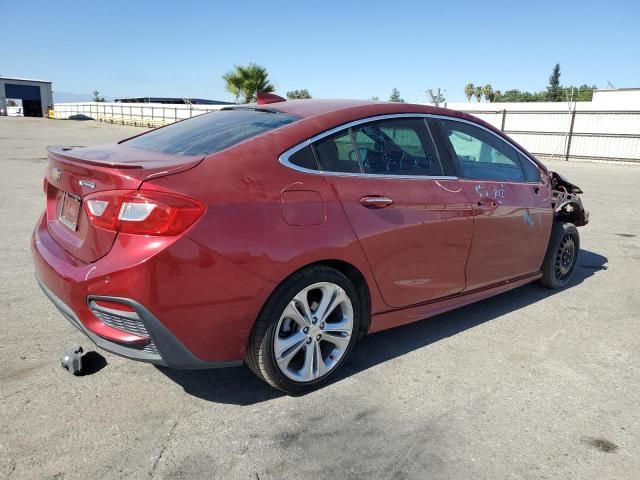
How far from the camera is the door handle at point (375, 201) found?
3037 millimetres

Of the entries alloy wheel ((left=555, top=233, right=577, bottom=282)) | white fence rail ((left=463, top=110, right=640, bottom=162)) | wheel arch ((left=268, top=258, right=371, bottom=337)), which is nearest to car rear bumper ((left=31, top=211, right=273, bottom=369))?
wheel arch ((left=268, top=258, right=371, bottom=337))

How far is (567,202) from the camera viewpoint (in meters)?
5.08

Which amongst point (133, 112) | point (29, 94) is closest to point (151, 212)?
point (133, 112)

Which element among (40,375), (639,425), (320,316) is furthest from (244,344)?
(639,425)

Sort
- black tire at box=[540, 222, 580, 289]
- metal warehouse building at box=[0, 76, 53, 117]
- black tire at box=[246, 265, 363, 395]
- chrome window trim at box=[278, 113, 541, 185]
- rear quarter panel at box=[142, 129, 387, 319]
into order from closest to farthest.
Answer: rear quarter panel at box=[142, 129, 387, 319] → black tire at box=[246, 265, 363, 395] → chrome window trim at box=[278, 113, 541, 185] → black tire at box=[540, 222, 580, 289] → metal warehouse building at box=[0, 76, 53, 117]

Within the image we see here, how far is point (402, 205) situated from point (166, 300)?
1574 mm

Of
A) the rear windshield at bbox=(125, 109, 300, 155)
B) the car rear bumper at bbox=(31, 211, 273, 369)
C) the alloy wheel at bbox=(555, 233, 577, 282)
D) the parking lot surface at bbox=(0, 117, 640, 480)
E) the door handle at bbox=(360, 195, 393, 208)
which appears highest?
the rear windshield at bbox=(125, 109, 300, 155)

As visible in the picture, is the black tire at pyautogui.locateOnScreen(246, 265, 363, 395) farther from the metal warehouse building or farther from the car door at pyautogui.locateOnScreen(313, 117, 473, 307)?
the metal warehouse building

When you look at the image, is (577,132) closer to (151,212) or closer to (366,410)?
(366,410)

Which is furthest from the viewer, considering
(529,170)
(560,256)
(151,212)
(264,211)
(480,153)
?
(560,256)

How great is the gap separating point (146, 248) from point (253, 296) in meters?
0.57

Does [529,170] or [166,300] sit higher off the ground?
[529,170]

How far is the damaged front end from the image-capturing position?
199 inches

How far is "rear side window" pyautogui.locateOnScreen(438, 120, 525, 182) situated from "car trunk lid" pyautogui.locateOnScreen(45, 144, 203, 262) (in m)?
1.98
